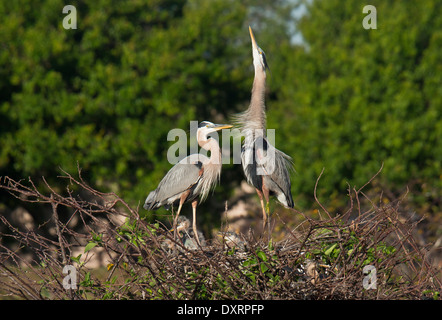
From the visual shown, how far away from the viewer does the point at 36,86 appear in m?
13.9

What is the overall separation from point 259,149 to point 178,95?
23.1 feet

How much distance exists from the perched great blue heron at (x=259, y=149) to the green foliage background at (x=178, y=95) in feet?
16.6

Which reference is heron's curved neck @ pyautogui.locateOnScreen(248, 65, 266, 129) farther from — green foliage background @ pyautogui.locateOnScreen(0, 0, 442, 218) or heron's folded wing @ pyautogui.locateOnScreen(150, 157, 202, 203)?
green foliage background @ pyautogui.locateOnScreen(0, 0, 442, 218)

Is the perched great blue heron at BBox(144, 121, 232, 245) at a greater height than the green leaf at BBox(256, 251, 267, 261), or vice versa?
the perched great blue heron at BBox(144, 121, 232, 245)

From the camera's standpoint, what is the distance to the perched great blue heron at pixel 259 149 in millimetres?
7195

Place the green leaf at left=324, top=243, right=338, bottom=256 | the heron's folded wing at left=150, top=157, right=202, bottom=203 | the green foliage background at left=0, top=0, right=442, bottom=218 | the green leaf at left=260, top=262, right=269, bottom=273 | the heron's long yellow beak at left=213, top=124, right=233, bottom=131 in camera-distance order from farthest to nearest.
→ 1. the green foliage background at left=0, top=0, right=442, bottom=218
2. the heron's folded wing at left=150, top=157, right=202, bottom=203
3. the heron's long yellow beak at left=213, top=124, right=233, bottom=131
4. the green leaf at left=324, top=243, right=338, bottom=256
5. the green leaf at left=260, top=262, right=269, bottom=273

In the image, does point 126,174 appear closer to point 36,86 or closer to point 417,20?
point 36,86

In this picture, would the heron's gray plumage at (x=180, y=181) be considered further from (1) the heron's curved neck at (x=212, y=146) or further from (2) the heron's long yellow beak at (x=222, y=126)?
(2) the heron's long yellow beak at (x=222, y=126)

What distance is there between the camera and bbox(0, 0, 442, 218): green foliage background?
13.6 metres

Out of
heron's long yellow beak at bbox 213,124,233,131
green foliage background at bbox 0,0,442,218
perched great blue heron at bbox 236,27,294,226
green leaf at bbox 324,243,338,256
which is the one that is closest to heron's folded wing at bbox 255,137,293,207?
perched great blue heron at bbox 236,27,294,226

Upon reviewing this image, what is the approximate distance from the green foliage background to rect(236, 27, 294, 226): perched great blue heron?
506 cm

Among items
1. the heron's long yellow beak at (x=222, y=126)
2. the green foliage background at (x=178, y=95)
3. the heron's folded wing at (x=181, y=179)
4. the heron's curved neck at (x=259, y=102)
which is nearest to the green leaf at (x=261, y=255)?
the heron's long yellow beak at (x=222, y=126)

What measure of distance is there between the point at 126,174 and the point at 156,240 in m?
9.21

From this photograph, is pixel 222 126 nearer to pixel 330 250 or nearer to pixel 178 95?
pixel 330 250
